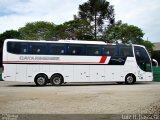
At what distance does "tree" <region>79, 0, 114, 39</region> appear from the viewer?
5794cm

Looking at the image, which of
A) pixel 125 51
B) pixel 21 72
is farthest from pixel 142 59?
pixel 21 72

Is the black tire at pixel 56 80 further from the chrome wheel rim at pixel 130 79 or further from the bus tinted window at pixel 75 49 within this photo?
the chrome wheel rim at pixel 130 79

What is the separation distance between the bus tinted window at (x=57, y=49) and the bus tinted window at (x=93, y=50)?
1717 millimetres

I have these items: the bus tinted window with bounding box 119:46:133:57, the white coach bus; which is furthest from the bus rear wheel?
the bus tinted window with bounding box 119:46:133:57

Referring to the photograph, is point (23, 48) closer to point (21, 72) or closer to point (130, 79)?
point (21, 72)

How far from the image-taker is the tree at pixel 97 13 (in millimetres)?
57938

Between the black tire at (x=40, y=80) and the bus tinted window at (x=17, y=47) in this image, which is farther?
the black tire at (x=40, y=80)

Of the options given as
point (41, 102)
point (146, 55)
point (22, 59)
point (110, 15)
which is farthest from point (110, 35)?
point (41, 102)

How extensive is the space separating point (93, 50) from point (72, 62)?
1729 mm

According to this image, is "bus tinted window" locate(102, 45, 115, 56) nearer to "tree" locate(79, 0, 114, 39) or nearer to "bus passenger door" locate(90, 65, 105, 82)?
"bus passenger door" locate(90, 65, 105, 82)

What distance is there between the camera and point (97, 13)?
5831 cm

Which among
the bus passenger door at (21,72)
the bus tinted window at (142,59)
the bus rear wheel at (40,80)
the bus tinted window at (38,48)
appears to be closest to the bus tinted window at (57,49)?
the bus tinted window at (38,48)

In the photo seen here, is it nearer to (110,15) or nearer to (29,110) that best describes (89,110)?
(29,110)

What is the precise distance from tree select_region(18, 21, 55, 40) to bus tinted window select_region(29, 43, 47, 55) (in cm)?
4290
